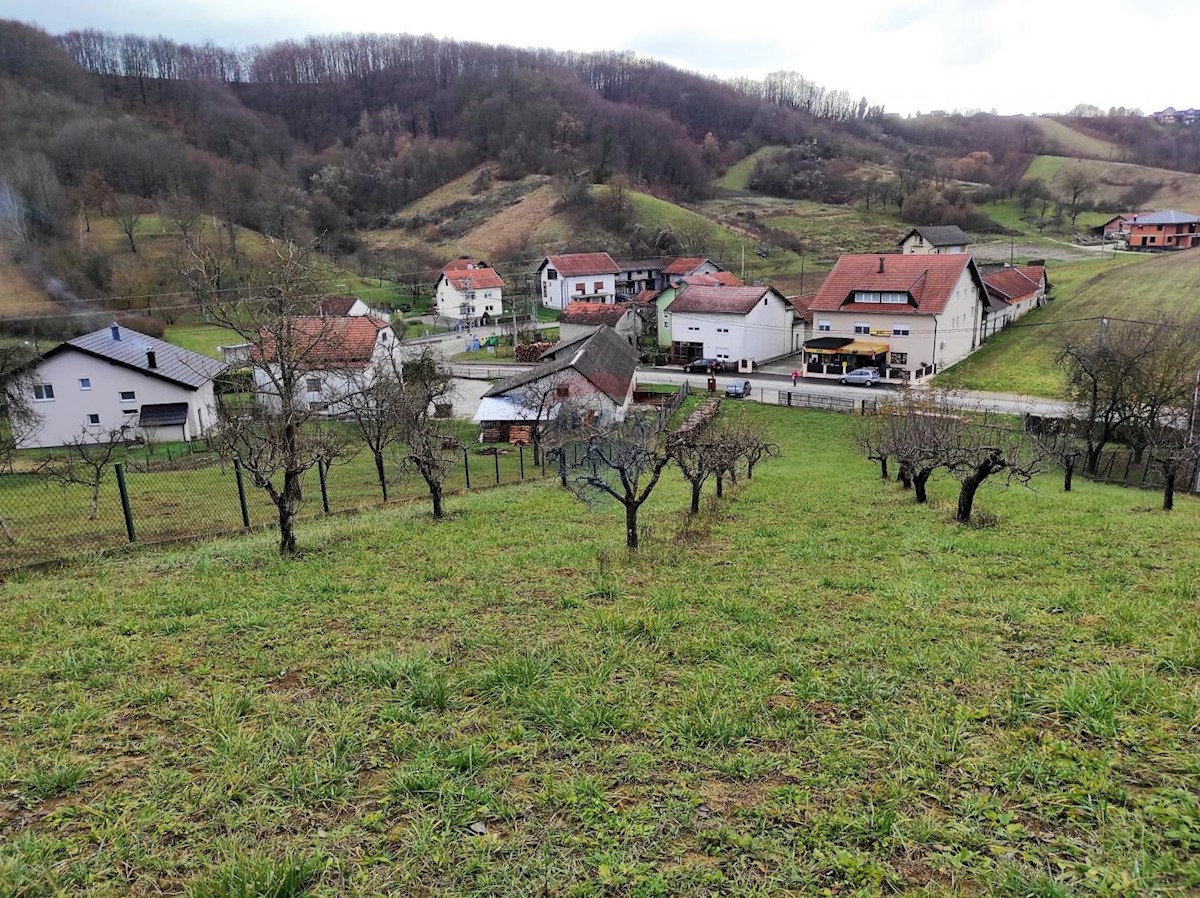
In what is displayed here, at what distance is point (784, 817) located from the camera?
373cm

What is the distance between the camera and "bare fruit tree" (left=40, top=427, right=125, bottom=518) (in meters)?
17.5

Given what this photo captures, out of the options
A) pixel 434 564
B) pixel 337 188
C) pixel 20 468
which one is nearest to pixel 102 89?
pixel 337 188

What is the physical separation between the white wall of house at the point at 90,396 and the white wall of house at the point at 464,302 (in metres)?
31.6

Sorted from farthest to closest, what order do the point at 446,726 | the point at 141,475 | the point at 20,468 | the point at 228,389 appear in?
1. the point at 228,389
2. the point at 20,468
3. the point at 141,475
4. the point at 446,726

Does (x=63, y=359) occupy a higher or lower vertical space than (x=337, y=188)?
lower

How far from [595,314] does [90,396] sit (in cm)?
2884

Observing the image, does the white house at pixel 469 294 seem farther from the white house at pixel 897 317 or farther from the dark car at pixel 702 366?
the white house at pixel 897 317

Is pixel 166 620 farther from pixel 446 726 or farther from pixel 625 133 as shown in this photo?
pixel 625 133

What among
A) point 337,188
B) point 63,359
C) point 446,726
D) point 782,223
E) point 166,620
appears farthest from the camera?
point 337,188

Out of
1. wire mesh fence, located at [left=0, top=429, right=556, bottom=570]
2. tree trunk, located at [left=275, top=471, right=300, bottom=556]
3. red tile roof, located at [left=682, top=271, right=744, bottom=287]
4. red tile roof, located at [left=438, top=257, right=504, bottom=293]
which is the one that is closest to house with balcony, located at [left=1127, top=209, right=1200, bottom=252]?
red tile roof, located at [left=682, top=271, right=744, bottom=287]

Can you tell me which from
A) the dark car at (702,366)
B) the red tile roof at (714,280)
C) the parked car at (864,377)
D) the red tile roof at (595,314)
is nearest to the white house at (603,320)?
the red tile roof at (595,314)

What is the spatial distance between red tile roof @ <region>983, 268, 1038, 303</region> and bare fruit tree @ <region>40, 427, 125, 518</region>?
4924cm

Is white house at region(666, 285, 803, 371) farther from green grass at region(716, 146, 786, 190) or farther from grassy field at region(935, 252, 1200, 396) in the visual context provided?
green grass at region(716, 146, 786, 190)

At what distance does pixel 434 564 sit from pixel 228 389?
3333 cm
